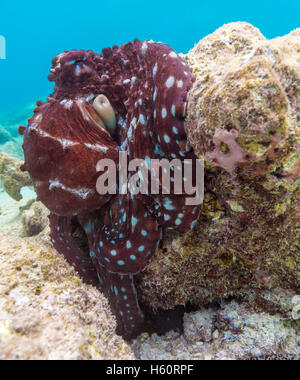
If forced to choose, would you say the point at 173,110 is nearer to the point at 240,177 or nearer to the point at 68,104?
the point at 240,177

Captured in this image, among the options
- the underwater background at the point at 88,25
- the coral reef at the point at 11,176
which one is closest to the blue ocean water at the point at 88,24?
the underwater background at the point at 88,25

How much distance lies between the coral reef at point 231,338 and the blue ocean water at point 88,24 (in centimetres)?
9681

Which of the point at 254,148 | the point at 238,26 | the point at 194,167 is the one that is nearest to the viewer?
the point at 254,148

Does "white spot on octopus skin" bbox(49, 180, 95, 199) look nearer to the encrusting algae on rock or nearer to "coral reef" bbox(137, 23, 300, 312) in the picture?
the encrusting algae on rock

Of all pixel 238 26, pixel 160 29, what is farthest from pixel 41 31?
pixel 238 26

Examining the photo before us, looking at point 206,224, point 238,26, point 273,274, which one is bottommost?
point 273,274

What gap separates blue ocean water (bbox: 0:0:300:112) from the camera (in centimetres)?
8619

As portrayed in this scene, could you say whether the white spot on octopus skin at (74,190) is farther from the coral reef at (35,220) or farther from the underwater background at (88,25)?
the underwater background at (88,25)

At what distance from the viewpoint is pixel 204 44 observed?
2402mm

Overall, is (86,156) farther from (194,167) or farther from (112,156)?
(194,167)

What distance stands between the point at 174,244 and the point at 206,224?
0.39 metres

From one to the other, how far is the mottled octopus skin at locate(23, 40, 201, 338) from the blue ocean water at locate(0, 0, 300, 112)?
95.5 m

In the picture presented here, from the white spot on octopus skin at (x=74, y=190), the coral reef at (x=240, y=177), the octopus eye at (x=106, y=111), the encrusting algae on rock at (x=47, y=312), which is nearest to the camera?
the coral reef at (x=240, y=177)

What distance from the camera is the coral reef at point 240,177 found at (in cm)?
133
